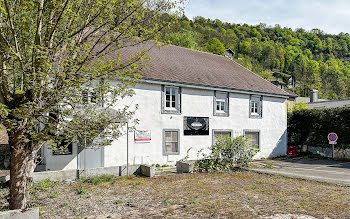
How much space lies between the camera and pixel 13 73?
6301mm

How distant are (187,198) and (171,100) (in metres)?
9.11

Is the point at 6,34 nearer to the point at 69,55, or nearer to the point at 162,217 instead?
the point at 69,55

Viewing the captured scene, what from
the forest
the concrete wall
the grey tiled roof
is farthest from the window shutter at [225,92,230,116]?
the forest

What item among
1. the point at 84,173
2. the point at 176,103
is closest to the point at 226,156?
the point at 176,103

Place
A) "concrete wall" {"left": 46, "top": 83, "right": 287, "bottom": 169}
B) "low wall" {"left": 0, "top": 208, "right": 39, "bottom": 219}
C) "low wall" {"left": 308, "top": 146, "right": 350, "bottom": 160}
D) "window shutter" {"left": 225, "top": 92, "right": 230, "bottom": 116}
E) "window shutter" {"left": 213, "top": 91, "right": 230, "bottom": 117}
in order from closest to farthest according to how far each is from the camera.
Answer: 1. "low wall" {"left": 0, "top": 208, "right": 39, "bottom": 219}
2. "concrete wall" {"left": 46, "top": 83, "right": 287, "bottom": 169}
3. "window shutter" {"left": 213, "top": 91, "right": 230, "bottom": 117}
4. "window shutter" {"left": 225, "top": 92, "right": 230, "bottom": 116}
5. "low wall" {"left": 308, "top": 146, "right": 350, "bottom": 160}

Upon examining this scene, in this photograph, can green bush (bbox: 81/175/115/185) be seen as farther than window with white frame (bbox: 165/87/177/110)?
No

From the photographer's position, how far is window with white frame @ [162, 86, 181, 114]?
1688 centimetres

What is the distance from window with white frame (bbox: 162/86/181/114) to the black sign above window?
0.98 meters

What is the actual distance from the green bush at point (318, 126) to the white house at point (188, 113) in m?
1.30

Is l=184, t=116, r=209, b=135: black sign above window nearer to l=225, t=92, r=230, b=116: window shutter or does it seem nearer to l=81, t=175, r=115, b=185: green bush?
l=225, t=92, r=230, b=116: window shutter

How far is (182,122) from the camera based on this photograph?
691 inches

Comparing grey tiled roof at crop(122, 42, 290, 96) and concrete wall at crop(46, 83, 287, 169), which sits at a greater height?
grey tiled roof at crop(122, 42, 290, 96)

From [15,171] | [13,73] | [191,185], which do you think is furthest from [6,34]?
[191,185]

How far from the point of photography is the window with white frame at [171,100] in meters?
16.9
